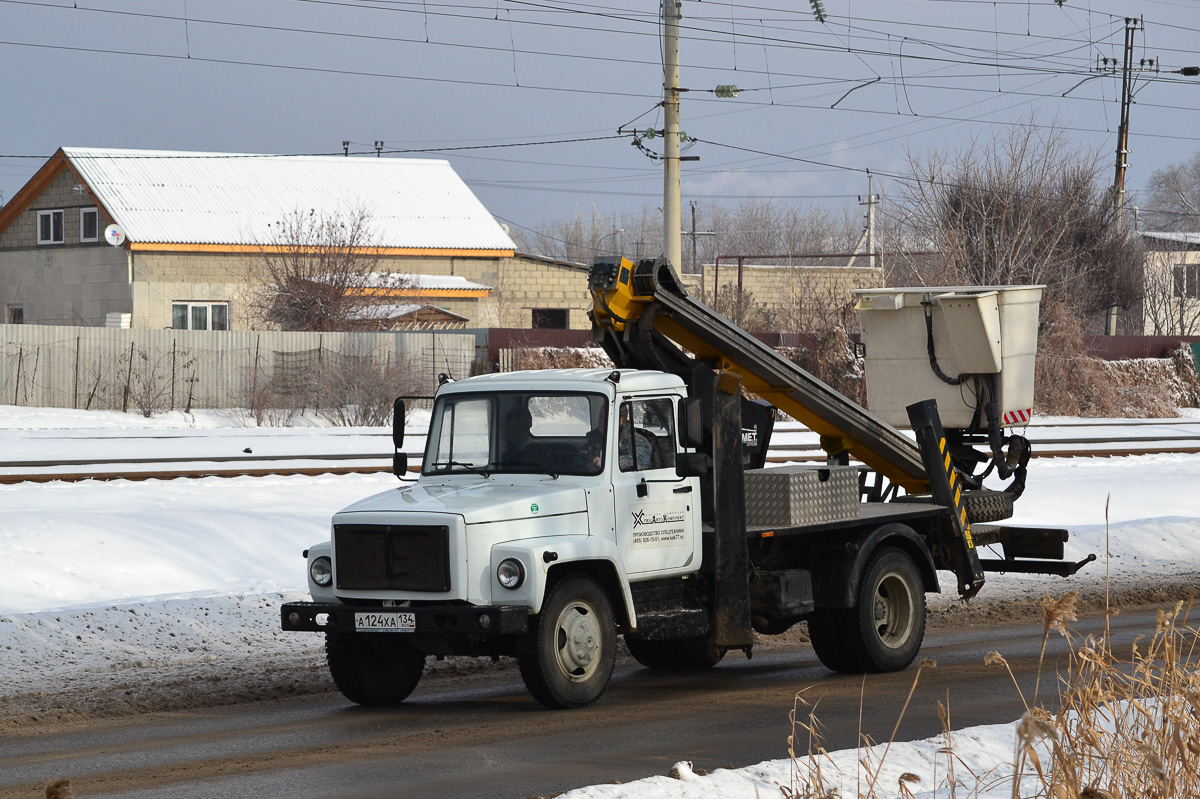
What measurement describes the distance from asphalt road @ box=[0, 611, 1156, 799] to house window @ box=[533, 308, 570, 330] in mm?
41921

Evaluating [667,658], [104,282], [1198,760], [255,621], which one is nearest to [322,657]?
[255,621]

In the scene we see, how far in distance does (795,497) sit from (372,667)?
307cm

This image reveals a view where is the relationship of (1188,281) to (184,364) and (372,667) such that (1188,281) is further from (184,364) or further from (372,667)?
(372,667)

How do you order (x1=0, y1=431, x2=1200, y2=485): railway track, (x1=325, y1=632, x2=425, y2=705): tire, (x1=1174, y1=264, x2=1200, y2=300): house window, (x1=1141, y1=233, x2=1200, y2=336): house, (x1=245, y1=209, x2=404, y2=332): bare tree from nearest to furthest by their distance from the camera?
(x1=325, y1=632, x2=425, y2=705): tire < (x1=0, y1=431, x2=1200, y2=485): railway track < (x1=245, y1=209, x2=404, y2=332): bare tree < (x1=1141, y1=233, x2=1200, y2=336): house < (x1=1174, y1=264, x2=1200, y2=300): house window

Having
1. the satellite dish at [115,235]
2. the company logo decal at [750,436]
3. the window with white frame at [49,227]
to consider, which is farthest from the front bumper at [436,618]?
the window with white frame at [49,227]

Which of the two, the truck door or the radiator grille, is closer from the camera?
the radiator grille

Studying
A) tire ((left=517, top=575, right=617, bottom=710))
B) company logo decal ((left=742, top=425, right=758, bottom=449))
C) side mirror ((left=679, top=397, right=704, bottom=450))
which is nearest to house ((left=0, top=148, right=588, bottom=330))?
company logo decal ((left=742, top=425, right=758, bottom=449))

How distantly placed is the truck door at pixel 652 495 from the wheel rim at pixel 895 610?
72.2 inches

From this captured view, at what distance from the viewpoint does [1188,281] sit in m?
64.9

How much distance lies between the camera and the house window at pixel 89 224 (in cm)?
4675

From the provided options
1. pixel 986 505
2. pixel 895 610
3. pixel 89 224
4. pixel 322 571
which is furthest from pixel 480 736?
pixel 89 224

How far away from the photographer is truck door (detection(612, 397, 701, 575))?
28.8 feet

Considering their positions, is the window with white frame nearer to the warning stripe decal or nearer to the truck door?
the warning stripe decal

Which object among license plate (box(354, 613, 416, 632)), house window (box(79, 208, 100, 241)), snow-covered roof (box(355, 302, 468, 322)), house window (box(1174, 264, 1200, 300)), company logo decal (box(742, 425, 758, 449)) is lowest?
license plate (box(354, 613, 416, 632))
